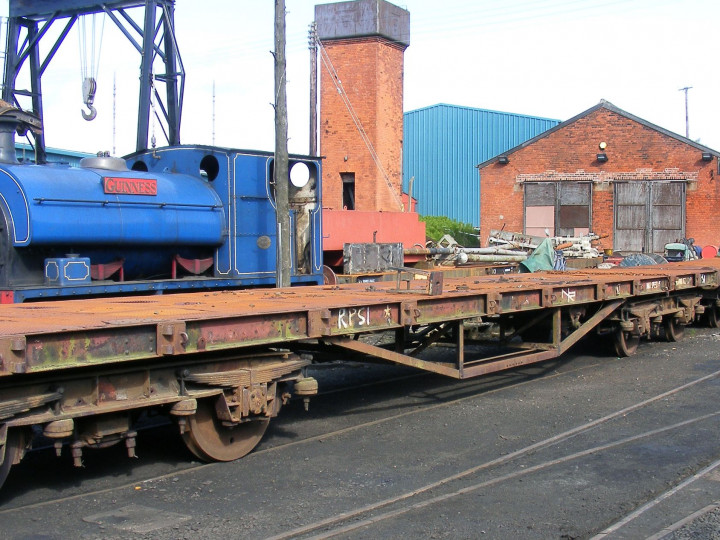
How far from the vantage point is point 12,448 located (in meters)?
4.78

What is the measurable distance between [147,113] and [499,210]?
60.8 feet

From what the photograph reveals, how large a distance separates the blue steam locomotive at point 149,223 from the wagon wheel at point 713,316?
25.0ft

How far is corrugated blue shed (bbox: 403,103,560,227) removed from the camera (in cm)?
4138

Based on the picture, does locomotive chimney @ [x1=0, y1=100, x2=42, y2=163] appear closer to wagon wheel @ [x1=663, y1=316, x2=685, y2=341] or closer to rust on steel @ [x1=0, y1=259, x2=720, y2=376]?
rust on steel @ [x1=0, y1=259, x2=720, y2=376]

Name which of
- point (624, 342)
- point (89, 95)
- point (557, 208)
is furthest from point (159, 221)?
point (557, 208)

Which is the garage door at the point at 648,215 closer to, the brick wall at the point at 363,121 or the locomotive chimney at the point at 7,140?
the brick wall at the point at 363,121

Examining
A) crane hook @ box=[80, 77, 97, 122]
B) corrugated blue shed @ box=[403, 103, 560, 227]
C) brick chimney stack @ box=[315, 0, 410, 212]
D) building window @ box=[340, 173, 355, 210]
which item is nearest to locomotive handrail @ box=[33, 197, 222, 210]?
crane hook @ box=[80, 77, 97, 122]

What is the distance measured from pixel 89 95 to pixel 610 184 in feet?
63.9

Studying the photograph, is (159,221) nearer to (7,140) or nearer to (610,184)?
(7,140)

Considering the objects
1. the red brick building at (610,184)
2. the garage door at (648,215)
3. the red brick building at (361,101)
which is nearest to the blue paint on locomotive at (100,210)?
the red brick building at (361,101)

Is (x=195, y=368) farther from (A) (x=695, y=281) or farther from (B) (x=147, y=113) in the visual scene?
(B) (x=147, y=113)

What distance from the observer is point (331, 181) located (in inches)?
1126

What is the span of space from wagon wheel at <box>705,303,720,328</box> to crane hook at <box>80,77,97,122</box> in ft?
42.0

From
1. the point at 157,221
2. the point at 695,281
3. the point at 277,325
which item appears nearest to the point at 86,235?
the point at 157,221
